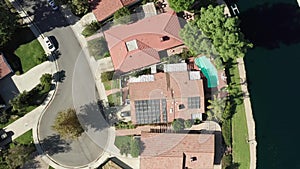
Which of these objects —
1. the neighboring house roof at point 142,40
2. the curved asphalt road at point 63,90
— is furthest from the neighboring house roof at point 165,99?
the curved asphalt road at point 63,90

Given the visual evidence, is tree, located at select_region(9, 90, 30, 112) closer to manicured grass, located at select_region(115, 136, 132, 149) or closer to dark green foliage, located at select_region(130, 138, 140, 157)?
manicured grass, located at select_region(115, 136, 132, 149)

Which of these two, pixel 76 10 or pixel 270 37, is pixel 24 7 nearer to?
pixel 76 10

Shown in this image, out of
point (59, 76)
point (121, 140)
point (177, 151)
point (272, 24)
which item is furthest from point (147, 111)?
point (272, 24)

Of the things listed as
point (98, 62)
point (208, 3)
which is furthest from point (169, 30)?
point (98, 62)

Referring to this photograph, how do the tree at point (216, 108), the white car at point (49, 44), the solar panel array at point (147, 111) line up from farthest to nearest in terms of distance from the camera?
1. the white car at point (49, 44)
2. the solar panel array at point (147, 111)
3. the tree at point (216, 108)

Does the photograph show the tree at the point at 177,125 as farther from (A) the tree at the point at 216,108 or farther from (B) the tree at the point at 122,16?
(B) the tree at the point at 122,16

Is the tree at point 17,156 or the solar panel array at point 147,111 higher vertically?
the tree at point 17,156

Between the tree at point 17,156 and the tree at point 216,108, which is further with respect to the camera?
the tree at point 216,108

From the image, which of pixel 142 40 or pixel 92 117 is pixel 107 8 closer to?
pixel 142 40
